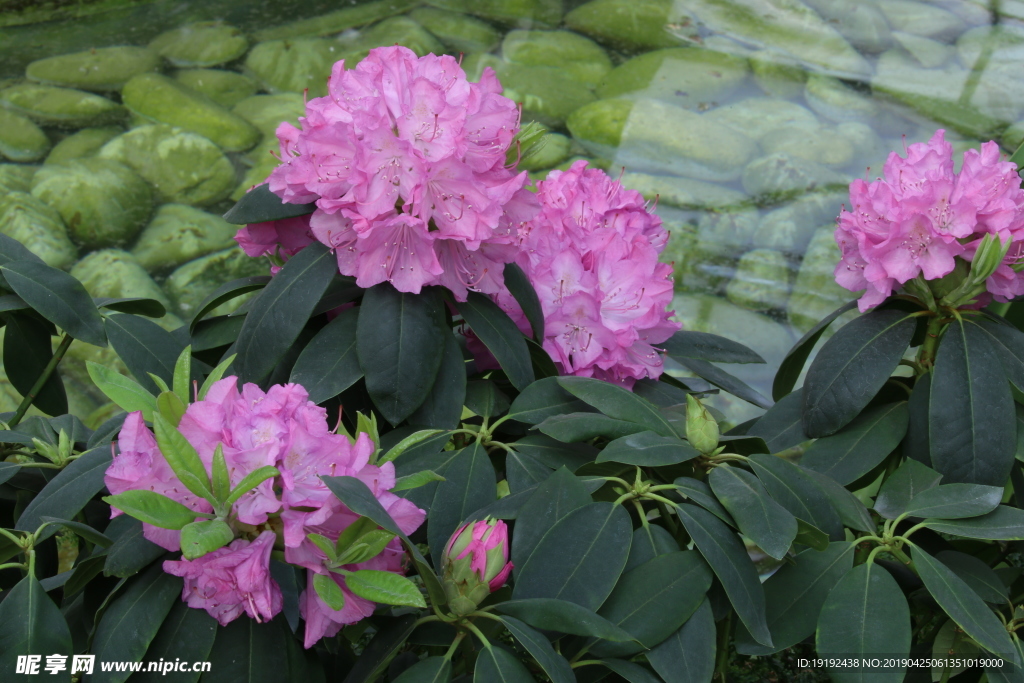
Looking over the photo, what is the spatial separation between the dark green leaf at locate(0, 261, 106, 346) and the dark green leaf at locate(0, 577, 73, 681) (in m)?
0.38

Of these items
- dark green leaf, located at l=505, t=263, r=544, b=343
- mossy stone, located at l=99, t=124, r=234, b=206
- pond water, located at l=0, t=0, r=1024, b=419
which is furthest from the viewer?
mossy stone, located at l=99, t=124, r=234, b=206

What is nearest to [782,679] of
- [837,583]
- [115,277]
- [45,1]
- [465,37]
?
[837,583]

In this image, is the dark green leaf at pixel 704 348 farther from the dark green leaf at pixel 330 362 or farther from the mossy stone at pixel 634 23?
the mossy stone at pixel 634 23

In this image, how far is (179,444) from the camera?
1.91ft

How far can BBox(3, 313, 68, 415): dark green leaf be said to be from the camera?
1.08m

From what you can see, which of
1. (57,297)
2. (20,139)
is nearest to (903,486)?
(57,297)

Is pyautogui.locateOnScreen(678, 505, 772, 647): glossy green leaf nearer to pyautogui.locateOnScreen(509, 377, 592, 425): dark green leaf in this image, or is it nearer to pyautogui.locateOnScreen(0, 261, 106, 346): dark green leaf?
pyautogui.locateOnScreen(509, 377, 592, 425): dark green leaf

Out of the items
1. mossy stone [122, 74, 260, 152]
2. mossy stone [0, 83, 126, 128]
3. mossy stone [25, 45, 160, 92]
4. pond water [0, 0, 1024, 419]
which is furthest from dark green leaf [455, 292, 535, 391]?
mossy stone [25, 45, 160, 92]

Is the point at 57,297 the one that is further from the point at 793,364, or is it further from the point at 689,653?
the point at 793,364

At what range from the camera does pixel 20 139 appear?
2.77 metres

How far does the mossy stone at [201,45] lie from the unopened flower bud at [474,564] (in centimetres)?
287

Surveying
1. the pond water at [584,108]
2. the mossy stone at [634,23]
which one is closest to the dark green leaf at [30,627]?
the pond water at [584,108]

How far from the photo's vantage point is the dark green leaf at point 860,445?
0.93 m

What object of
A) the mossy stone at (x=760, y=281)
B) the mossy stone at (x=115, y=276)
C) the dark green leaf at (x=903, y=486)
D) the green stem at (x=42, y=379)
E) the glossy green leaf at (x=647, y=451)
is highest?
the glossy green leaf at (x=647, y=451)
